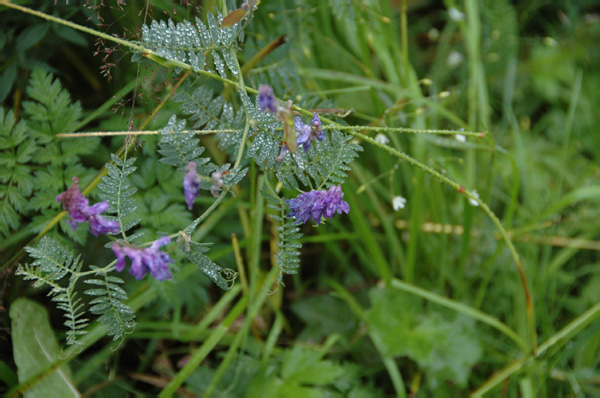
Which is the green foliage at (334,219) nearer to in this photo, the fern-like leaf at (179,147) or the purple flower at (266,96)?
the fern-like leaf at (179,147)

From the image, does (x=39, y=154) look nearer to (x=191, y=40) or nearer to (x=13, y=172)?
(x=13, y=172)

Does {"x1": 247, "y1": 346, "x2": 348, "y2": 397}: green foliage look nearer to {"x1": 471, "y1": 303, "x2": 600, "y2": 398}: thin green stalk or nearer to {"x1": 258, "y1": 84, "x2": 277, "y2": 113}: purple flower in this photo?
{"x1": 471, "y1": 303, "x2": 600, "y2": 398}: thin green stalk

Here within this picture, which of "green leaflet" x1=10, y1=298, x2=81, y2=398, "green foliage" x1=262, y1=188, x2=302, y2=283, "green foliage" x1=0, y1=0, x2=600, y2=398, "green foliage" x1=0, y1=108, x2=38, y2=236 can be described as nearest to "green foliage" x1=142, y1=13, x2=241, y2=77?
"green foliage" x1=0, y1=0, x2=600, y2=398

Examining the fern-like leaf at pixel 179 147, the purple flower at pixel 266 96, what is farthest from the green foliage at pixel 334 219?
the purple flower at pixel 266 96

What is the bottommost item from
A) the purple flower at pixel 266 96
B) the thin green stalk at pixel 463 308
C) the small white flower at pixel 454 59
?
the thin green stalk at pixel 463 308

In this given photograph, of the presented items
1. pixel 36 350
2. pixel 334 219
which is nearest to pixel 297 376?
pixel 334 219

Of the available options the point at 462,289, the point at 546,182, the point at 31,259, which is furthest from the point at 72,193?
the point at 546,182
